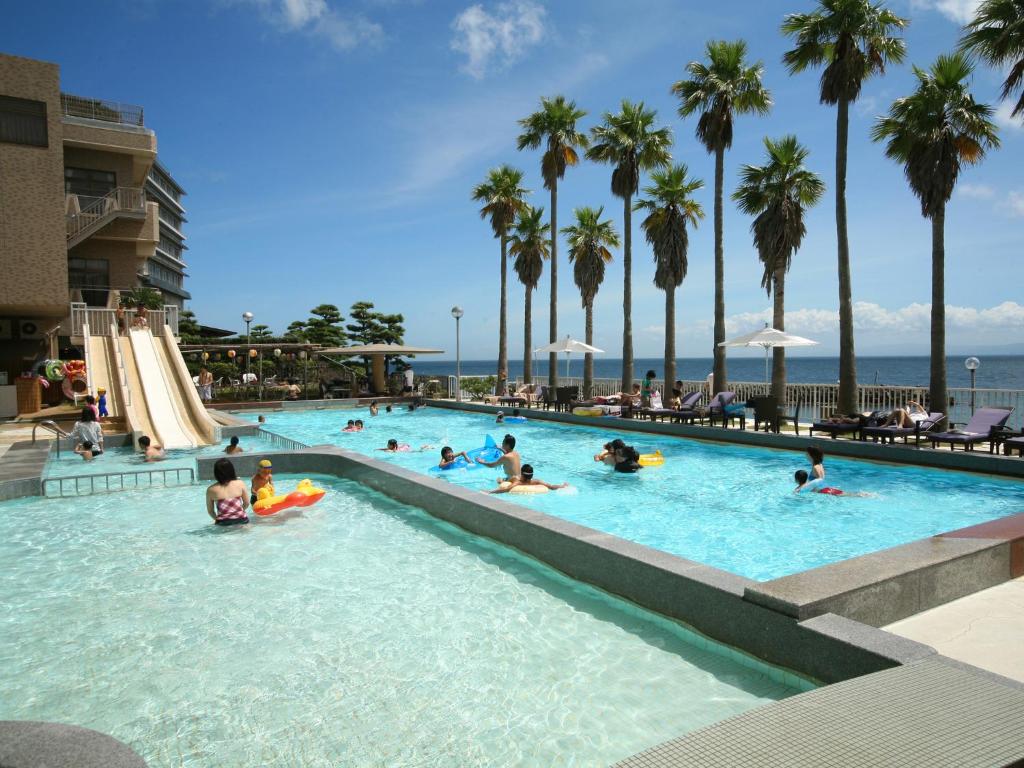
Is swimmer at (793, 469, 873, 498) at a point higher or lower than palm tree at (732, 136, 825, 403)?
lower

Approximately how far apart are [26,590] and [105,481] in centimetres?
626

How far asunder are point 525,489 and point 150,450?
8999mm

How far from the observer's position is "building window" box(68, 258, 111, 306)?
85.4 feet

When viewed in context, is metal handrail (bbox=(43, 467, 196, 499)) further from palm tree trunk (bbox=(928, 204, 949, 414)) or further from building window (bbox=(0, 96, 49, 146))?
palm tree trunk (bbox=(928, 204, 949, 414))

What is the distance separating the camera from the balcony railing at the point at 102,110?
26.3 meters

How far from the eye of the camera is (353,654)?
5.38 m

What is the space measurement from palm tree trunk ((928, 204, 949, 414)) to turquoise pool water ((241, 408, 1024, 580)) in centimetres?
404

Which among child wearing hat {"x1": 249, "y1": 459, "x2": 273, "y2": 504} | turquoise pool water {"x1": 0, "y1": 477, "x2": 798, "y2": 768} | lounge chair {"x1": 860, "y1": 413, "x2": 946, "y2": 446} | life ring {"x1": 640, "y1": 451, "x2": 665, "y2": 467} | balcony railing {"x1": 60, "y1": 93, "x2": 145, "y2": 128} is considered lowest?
turquoise pool water {"x1": 0, "y1": 477, "x2": 798, "y2": 768}

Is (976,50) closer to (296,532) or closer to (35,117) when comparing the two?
(296,532)

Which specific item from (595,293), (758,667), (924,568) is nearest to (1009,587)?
(924,568)

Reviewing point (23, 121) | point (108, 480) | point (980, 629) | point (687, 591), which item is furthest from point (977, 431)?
point (23, 121)

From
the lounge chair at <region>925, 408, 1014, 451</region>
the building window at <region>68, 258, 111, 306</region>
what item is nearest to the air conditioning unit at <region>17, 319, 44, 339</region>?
the building window at <region>68, 258, 111, 306</region>

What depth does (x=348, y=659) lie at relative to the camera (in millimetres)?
5281

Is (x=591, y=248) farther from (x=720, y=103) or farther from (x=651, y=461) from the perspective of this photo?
(x=651, y=461)
